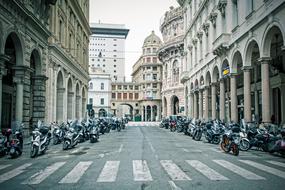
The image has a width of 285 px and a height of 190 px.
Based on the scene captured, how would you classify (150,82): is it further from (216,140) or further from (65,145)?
(65,145)

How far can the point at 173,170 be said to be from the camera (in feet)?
28.8

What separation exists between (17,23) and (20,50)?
1833 mm

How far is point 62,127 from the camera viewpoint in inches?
719

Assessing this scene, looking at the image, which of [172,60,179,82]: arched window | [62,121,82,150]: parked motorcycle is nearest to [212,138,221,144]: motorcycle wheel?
[62,121,82,150]: parked motorcycle

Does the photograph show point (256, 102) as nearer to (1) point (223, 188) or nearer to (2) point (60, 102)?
(2) point (60, 102)

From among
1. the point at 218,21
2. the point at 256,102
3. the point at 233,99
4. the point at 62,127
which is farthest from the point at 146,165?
the point at 218,21

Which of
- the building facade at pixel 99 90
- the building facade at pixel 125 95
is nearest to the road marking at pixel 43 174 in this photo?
the building facade at pixel 99 90

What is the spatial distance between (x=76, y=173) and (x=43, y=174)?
0.92 m

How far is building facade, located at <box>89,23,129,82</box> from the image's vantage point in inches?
4884

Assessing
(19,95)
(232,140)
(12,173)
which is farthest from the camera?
(19,95)

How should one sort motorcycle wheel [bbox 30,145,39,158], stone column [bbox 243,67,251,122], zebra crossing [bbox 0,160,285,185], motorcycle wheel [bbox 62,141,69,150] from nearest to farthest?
1. zebra crossing [bbox 0,160,285,185]
2. motorcycle wheel [bbox 30,145,39,158]
3. motorcycle wheel [bbox 62,141,69,150]
4. stone column [bbox 243,67,251,122]

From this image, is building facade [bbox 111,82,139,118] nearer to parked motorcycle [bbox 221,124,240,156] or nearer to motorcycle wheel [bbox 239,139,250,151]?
motorcycle wheel [bbox 239,139,250,151]

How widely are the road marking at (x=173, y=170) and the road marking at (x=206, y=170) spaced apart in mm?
595

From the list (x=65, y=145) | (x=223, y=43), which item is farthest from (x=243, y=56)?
(x=65, y=145)
